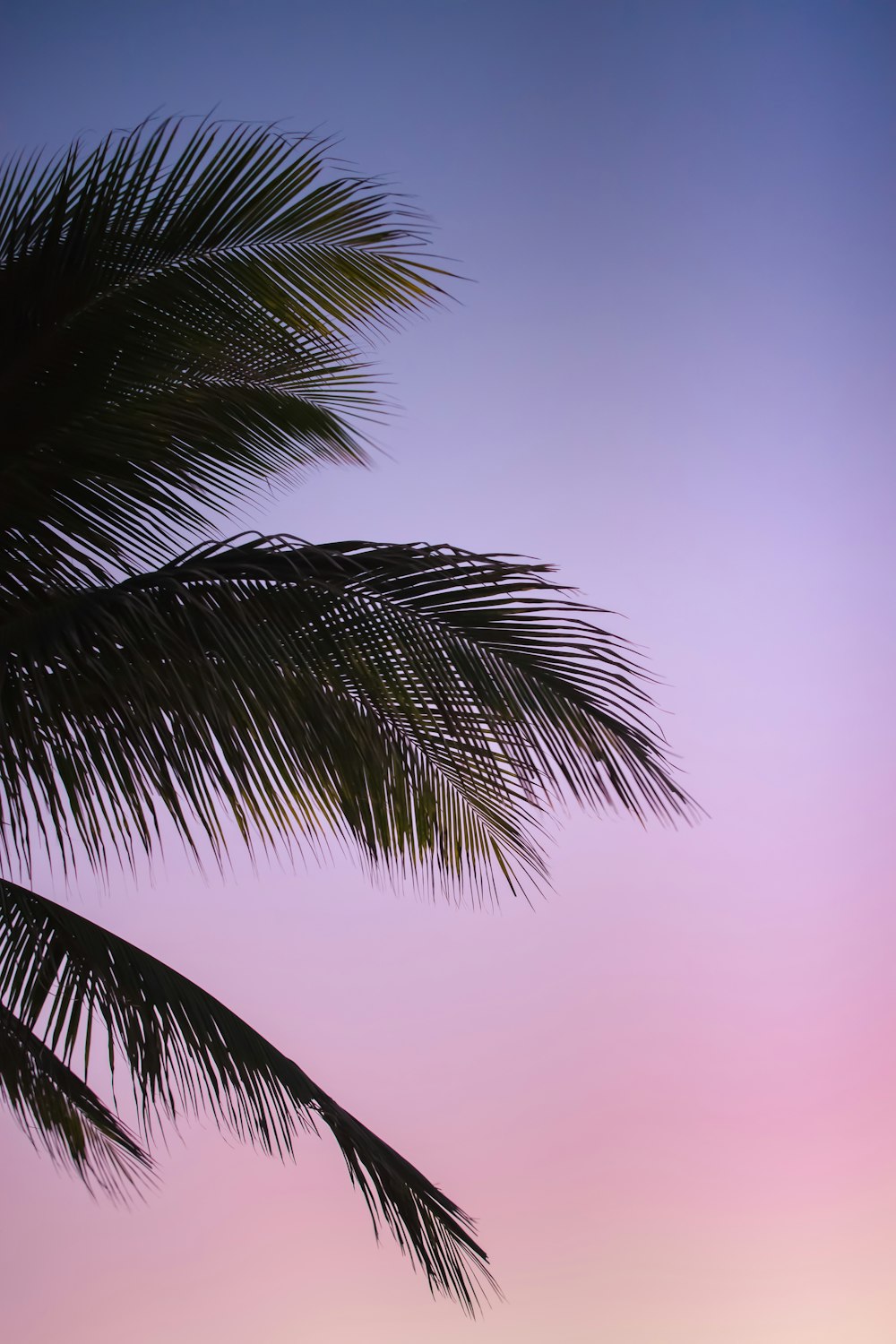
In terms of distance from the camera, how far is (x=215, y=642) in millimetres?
2201

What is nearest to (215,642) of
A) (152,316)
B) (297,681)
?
(297,681)

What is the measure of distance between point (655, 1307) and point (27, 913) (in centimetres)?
493

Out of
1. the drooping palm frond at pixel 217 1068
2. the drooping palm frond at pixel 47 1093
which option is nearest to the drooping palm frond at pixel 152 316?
the drooping palm frond at pixel 217 1068

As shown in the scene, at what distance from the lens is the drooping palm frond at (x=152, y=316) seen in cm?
249

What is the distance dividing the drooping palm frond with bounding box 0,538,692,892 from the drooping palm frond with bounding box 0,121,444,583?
369 millimetres

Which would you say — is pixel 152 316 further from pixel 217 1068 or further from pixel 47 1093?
pixel 47 1093

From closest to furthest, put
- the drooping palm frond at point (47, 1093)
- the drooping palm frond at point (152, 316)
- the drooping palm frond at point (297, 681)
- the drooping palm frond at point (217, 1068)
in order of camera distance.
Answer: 1. the drooping palm frond at point (297, 681)
2. the drooping palm frond at point (217, 1068)
3. the drooping palm frond at point (152, 316)
4. the drooping palm frond at point (47, 1093)

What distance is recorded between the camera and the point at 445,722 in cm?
236

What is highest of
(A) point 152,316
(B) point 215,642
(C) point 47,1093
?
A: (A) point 152,316

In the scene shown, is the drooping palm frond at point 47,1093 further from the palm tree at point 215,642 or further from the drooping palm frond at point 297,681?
the drooping palm frond at point 297,681

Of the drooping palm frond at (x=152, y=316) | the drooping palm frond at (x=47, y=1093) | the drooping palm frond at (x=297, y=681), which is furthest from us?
the drooping palm frond at (x=47, y=1093)

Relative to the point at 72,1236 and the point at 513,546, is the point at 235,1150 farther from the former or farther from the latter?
the point at 513,546

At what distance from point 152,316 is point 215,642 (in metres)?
0.91

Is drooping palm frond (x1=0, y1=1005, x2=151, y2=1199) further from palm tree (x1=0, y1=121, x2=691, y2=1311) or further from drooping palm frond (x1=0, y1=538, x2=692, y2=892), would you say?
drooping palm frond (x1=0, y1=538, x2=692, y2=892)
